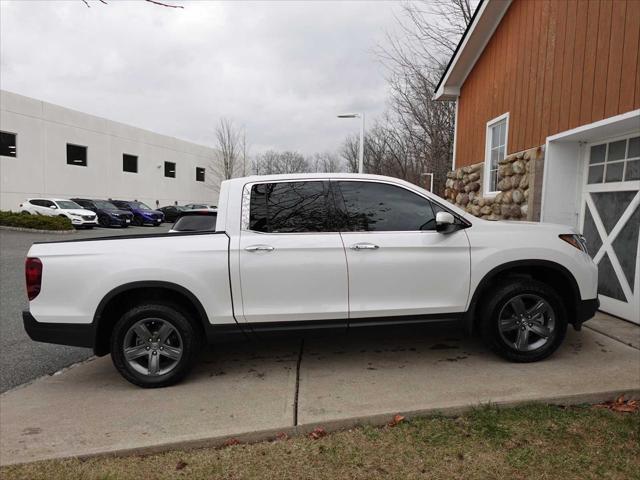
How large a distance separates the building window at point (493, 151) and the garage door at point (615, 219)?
244 centimetres

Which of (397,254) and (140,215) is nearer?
(397,254)

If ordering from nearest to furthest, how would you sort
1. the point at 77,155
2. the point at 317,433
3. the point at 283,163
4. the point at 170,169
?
the point at 317,433, the point at 77,155, the point at 170,169, the point at 283,163

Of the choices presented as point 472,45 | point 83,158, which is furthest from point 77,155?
point 472,45

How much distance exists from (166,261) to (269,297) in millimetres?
932

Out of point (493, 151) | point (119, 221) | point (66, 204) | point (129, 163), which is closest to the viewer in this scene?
point (493, 151)

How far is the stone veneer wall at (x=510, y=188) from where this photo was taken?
6.96 metres

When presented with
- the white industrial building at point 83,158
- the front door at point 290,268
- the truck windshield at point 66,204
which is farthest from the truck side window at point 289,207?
the white industrial building at point 83,158

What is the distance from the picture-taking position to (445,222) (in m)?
3.91

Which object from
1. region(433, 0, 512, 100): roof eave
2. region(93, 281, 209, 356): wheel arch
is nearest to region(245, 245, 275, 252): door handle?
region(93, 281, 209, 356): wheel arch

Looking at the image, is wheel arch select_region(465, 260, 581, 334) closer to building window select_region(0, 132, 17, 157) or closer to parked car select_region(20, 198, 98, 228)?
parked car select_region(20, 198, 98, 228)

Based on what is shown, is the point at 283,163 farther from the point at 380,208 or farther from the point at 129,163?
the point at 380,208

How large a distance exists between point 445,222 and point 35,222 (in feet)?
74.1

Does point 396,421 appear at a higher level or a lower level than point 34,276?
lower

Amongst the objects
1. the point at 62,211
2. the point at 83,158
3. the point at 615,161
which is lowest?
the point at 62,211
